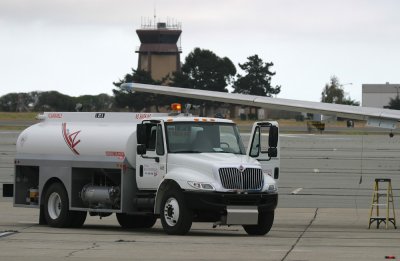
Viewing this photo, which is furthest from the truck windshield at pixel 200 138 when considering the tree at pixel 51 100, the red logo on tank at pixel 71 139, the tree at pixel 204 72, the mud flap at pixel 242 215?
the tree at pixel 204 72

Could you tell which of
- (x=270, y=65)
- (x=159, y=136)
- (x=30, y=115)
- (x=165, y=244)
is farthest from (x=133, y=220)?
(x=270, y=65)

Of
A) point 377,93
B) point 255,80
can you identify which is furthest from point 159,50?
point 377,93

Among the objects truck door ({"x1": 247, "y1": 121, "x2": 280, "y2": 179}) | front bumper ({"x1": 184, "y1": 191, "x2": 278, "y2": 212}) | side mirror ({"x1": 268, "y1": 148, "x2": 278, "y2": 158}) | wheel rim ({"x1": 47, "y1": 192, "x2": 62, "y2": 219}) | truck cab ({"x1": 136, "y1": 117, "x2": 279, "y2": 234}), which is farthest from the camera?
wheel rim ({"x1": 47, "y1": 192, "x2": 62, "y2": 219})

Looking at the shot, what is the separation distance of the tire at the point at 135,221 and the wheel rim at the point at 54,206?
138 cm

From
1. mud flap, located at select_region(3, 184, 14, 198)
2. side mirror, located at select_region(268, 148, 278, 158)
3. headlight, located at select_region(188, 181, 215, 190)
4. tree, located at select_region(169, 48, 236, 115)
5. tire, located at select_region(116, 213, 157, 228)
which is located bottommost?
tire, located at select_region(116, 213, 157, 228)

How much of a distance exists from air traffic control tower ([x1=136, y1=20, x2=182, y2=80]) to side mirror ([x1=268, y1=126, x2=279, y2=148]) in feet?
426

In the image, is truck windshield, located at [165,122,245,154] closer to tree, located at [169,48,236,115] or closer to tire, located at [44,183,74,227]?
Result: tire, located at [44,183,74,227]

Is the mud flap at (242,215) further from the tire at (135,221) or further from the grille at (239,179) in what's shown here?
the tire at (135,221)

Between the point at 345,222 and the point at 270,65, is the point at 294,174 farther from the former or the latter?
the point at 270,65

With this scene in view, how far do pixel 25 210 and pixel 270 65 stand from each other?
103072 mm

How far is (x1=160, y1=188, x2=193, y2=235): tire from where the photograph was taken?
18797mm

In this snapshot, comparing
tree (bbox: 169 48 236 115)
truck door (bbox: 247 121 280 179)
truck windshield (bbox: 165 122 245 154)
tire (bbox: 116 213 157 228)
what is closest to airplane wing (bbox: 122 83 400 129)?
truck door (bbox: 247 121 280 179)

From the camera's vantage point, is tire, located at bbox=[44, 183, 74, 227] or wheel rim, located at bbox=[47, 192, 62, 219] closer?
tire, located at bbox=[44, 183, 74, 227]

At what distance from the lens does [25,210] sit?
86.7ft
